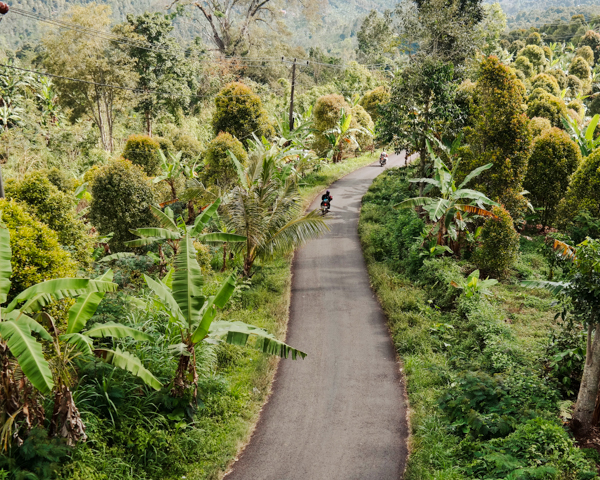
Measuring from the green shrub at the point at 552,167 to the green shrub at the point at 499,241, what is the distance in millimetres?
4213

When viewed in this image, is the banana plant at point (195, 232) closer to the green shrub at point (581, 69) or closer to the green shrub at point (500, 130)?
the green shrub at point (500, 130)

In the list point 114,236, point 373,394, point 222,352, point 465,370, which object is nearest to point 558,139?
A: point 465,370

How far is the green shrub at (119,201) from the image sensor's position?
39.7 ft

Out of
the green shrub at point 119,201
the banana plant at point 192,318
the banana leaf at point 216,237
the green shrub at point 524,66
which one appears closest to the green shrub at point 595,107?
the green shrub at point 524,66

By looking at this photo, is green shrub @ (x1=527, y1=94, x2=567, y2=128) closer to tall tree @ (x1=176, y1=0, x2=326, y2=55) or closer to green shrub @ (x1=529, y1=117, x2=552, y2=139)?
green shrub @ (x1=529, y1=117, x2=552, y2=139)

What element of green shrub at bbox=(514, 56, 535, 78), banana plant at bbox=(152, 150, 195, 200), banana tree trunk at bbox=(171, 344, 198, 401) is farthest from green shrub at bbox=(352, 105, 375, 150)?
banana tree trunk at bbox=(171, 344, 198, 401)

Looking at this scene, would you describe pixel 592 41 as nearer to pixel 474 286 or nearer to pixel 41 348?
pixel 474 286

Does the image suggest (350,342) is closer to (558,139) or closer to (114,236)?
(114,236)

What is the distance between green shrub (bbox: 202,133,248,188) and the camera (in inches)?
679

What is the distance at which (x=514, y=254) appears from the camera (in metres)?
12.2

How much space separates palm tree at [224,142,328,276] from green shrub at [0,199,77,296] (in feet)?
14.6

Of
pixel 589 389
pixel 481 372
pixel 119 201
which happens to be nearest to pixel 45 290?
pixel 119 201

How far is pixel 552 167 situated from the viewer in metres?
15.2

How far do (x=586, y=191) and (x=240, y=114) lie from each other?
14.4m
